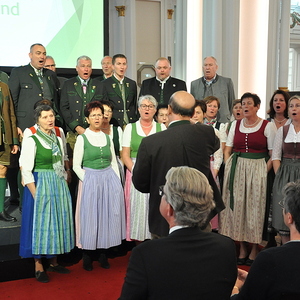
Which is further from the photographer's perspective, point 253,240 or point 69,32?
point 69,32

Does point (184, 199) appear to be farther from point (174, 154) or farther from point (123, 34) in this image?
point (123, 34)

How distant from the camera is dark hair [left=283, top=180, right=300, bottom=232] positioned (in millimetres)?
1729

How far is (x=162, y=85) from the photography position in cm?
488

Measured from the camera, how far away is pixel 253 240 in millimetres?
4039

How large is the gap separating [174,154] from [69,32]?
165 inches

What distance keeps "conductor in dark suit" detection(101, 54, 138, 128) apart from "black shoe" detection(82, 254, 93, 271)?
1.40 m

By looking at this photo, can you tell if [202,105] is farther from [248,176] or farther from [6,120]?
[6,120]

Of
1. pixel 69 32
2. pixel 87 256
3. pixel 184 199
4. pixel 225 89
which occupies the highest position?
pixel 69 32

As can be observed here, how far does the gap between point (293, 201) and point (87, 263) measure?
8.26 feet

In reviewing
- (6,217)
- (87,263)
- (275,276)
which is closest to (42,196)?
(87,263)

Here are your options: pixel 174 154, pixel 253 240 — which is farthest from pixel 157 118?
pixel 174 154

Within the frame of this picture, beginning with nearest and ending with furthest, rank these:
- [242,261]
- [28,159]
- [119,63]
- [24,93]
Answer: [28,159] → [242,261] → [24,93] → [119,63]

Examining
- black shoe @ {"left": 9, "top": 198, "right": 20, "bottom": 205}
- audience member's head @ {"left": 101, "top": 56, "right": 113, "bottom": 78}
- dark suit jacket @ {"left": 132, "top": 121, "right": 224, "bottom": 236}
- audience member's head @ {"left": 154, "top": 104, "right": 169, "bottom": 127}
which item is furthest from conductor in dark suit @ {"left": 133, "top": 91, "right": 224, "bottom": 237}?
audience member's head @ {"left": 101, "top": 56, "right": 113, "bottom": 78}

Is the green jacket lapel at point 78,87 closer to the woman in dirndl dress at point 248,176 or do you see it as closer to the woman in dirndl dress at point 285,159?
the woman in dirndl dress at point 248,176
